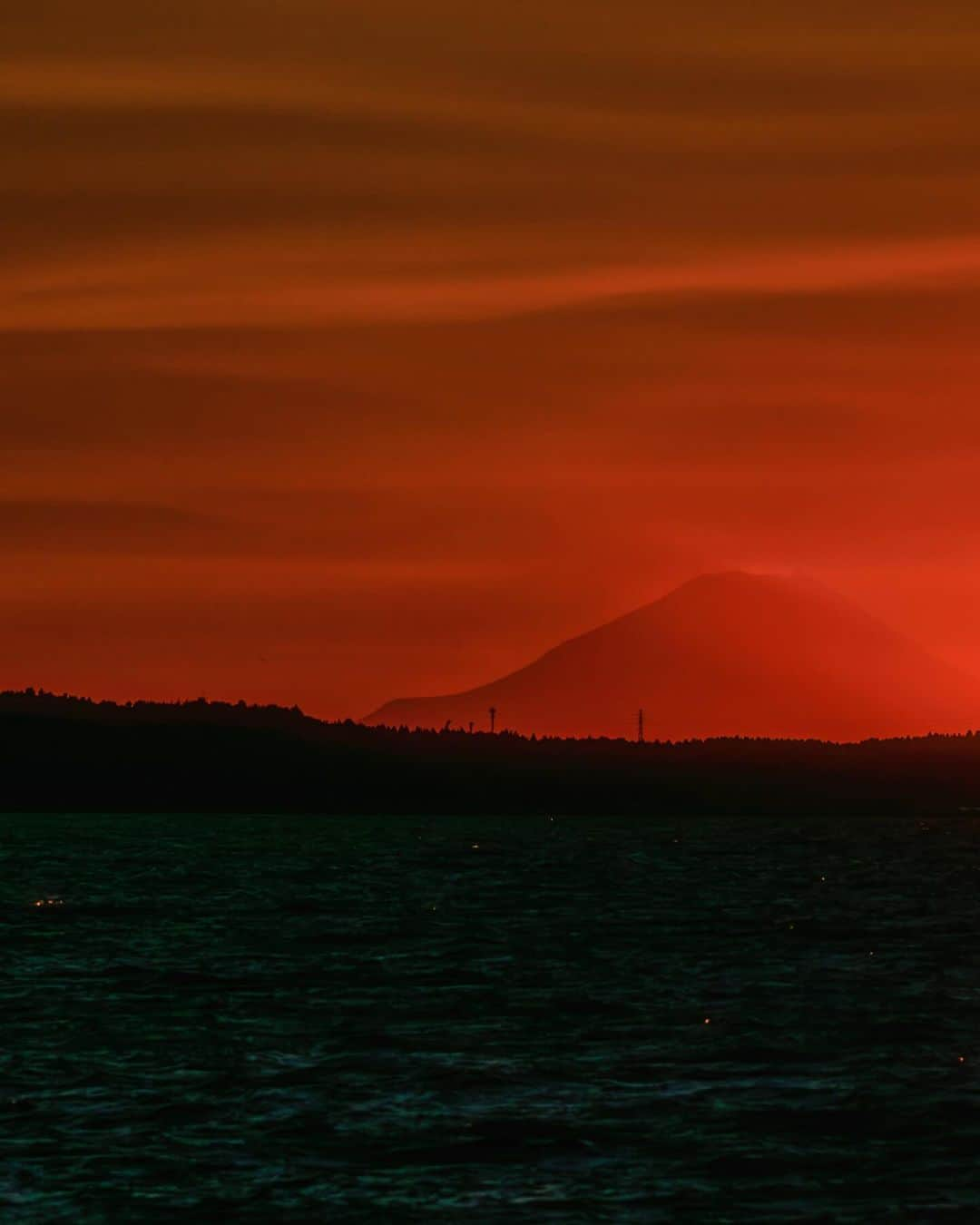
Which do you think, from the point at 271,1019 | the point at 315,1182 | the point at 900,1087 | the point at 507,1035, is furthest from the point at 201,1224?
the point at 271,1019

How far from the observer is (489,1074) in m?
52.7

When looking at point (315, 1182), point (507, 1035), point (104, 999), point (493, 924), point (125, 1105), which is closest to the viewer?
point (315, 1182)

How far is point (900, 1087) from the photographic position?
5112cm

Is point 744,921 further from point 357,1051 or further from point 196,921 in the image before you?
point 357,1051

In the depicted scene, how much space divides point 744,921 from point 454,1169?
3001 inches

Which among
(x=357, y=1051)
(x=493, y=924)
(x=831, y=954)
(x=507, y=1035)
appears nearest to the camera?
(x=357, y=1051)

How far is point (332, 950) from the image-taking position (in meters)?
94.0

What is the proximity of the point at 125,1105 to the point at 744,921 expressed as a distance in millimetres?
70569

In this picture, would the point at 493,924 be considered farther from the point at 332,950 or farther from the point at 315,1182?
the point at 315,1182

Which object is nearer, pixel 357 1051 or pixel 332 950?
pixel 357 1051

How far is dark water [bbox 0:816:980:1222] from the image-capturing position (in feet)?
127

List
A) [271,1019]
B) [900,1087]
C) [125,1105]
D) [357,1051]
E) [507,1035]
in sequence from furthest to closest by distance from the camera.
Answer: [271,1019]
[507,1035]
[357,1051]
[900,1087]
[125,1105]

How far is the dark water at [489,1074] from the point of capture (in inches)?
1528

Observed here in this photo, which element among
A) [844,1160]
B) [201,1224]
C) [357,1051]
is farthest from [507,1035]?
[201,1224]
